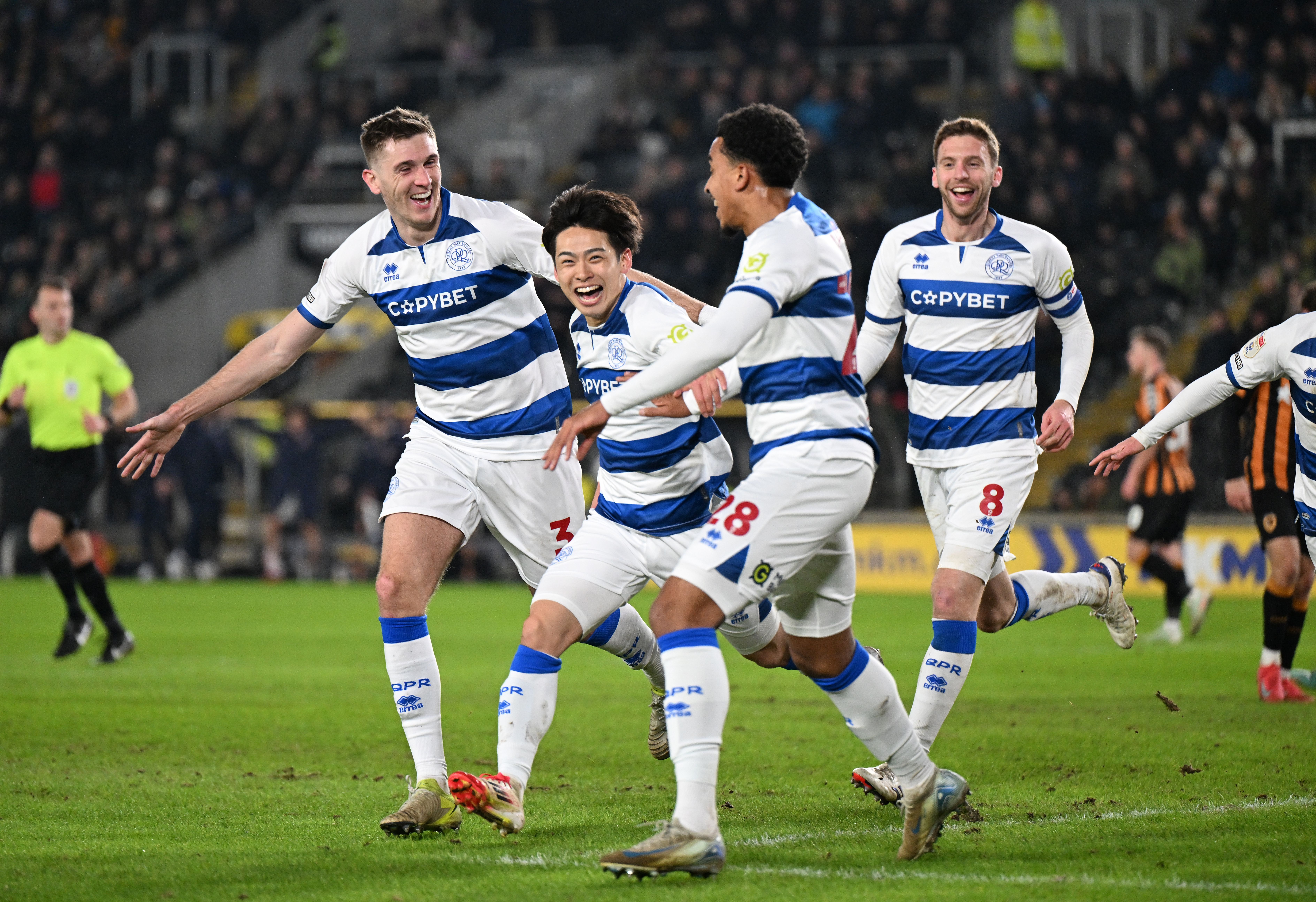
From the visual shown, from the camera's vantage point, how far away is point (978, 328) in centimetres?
614

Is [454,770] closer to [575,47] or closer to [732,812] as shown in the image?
[732,812]

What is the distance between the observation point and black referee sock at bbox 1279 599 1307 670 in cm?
877

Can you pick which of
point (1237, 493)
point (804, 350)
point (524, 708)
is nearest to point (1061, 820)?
point (524, 708)

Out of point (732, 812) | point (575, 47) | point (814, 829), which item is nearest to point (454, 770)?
point (732, 812)

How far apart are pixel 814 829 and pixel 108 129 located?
26.5 m

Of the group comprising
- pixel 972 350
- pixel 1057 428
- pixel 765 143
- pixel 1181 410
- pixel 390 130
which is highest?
pixel 390 130

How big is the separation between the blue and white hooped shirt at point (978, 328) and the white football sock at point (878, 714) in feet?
5.55

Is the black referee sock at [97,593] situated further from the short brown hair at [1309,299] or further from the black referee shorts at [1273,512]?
the short brown hair at [1309,299]

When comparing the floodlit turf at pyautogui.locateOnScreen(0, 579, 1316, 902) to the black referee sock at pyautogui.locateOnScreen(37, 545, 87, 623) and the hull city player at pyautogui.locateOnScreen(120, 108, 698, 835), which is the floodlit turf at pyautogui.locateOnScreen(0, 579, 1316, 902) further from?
the hull city player at pyautogui.locateOnScreen(120, 108, 698, 835)

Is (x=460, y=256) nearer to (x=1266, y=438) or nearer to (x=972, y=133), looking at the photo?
(x=972, y=133)

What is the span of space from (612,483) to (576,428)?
1.17m

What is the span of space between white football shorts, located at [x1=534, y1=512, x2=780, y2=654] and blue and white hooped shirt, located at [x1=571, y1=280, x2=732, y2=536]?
58mm

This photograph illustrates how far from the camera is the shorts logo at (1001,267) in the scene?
612 centimetres

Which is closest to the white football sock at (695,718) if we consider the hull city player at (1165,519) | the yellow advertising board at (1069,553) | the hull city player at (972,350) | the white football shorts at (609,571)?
the white football shorts at (609,571)
